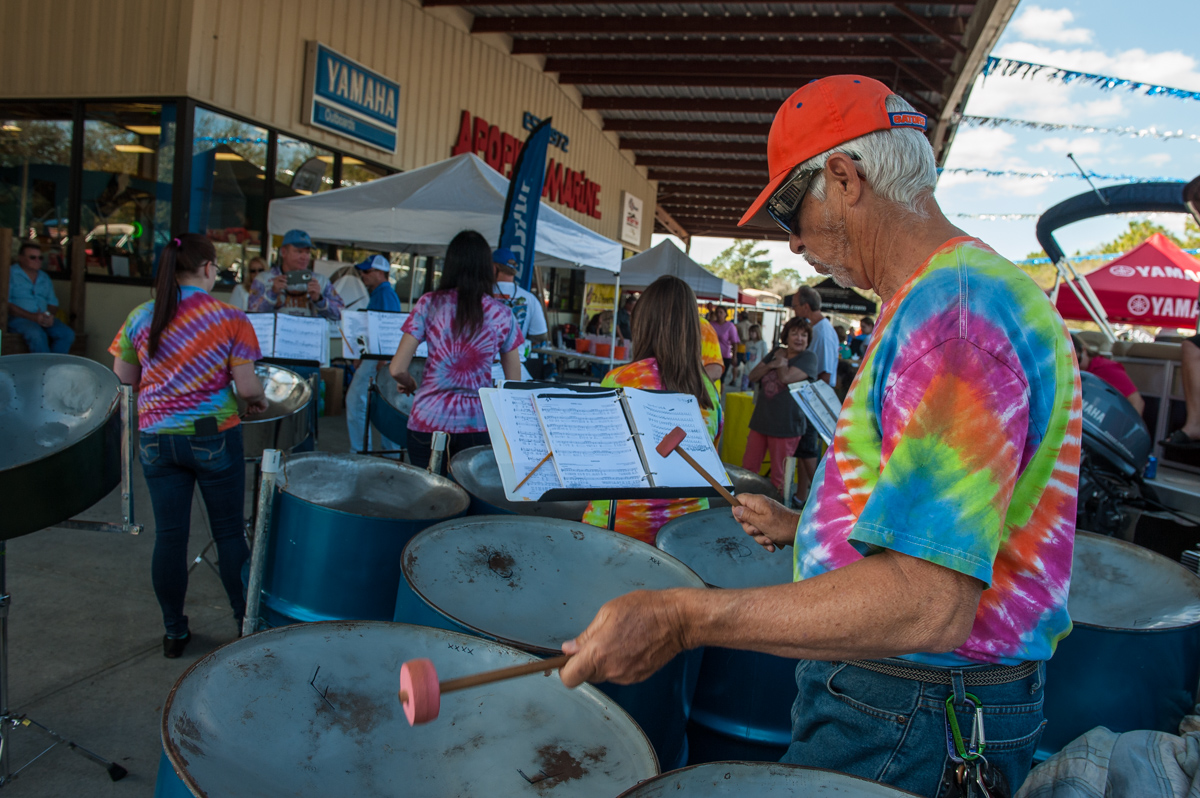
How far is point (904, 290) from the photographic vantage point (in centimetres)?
77

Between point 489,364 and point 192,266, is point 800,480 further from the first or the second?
point 192,266

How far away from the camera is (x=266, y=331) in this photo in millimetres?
4035

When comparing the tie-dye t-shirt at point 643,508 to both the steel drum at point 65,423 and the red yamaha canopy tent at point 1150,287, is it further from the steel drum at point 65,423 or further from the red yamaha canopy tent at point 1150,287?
the red yamaha canopy tent at point 1150,287

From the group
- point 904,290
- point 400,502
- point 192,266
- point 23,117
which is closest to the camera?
point 904,290

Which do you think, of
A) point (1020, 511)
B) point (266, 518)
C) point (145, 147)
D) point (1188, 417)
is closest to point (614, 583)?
point (266, 518)

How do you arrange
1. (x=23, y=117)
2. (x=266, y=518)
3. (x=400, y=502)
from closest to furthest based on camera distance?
(x=266, y=518) < (x=400, y=502) < (x=23, y=117)

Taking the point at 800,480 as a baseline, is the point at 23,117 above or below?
above

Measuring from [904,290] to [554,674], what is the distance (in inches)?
27.1

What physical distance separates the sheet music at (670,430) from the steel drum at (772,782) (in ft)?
2.54

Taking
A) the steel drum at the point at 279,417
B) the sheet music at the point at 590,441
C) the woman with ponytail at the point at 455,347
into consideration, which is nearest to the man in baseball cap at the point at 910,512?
the sheet music at the point at 590,441

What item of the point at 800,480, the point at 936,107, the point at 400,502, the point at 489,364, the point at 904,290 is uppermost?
the point at 936,107

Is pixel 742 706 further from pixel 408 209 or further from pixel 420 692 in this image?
pixel 408 209

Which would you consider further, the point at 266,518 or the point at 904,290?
the point at 266,518

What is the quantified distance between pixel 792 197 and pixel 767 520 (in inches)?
A: 19.5
